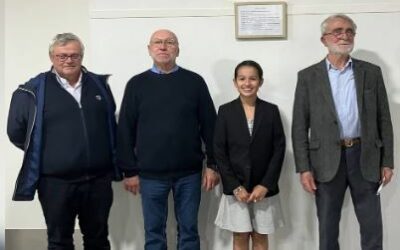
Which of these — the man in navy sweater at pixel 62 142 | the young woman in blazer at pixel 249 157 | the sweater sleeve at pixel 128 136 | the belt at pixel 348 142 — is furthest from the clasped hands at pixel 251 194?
the man in navy sweater at pixel 62 142

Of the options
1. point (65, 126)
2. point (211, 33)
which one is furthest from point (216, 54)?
point (65, 126)

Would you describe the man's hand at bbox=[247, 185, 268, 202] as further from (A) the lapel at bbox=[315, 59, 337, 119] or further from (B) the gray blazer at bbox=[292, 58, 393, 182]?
(A) the lapel at bbox=[315, 59, 337, 119]

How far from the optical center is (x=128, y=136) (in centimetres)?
251

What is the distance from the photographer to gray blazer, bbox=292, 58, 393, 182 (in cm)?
234

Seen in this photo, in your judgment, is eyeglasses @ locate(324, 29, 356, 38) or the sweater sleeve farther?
the sweater sleeve

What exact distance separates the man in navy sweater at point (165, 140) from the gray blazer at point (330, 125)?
501 millimetres

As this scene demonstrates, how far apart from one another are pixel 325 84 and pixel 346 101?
0.45 feet

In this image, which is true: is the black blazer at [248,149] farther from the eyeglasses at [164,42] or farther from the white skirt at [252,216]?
the eyeglasses at [164,42]

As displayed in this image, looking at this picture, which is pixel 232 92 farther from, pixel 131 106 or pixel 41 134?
pixel 41 134

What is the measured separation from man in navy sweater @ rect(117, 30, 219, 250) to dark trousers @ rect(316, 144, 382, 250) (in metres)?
0.61

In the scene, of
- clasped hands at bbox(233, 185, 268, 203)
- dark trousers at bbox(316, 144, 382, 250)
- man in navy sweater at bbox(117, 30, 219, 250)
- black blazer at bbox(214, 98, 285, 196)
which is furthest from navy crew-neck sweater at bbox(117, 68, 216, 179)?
dark trousers at bbox(316, 144, 382, 250)

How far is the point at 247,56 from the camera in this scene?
9.45 ft

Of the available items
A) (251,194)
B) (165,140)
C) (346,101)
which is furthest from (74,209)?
(346,101)

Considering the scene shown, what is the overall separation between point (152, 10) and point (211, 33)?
0.39 m
